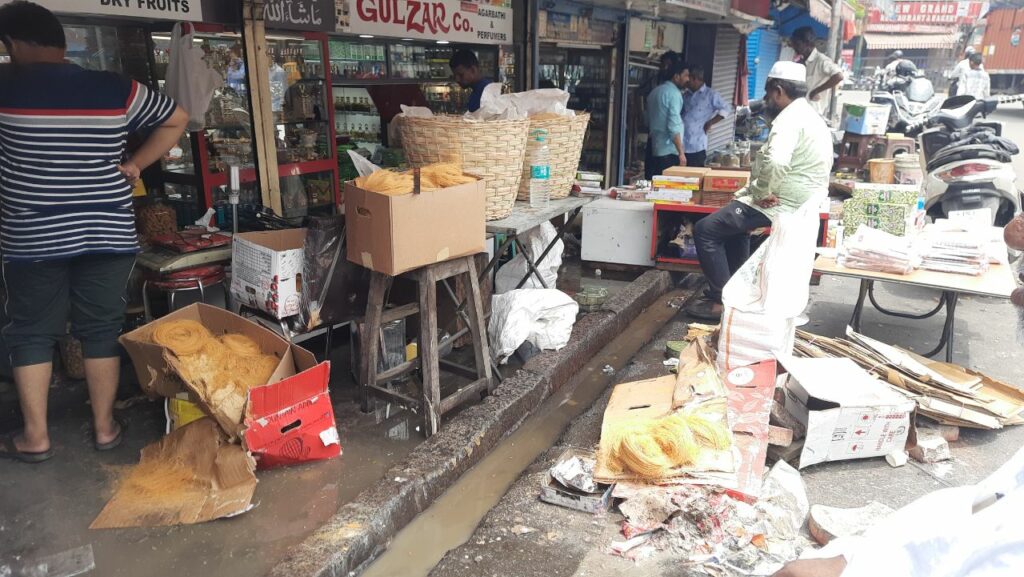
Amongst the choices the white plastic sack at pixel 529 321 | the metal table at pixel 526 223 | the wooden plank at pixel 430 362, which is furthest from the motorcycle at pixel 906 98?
the wooden plank at pixel 430 362

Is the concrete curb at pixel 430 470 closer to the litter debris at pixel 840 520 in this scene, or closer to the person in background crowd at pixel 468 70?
the litter debris at pixel 840 520

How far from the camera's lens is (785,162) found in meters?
4.76

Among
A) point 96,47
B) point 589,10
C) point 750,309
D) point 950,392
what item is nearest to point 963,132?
point 589,10

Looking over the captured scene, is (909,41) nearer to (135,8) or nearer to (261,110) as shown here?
(261,110)

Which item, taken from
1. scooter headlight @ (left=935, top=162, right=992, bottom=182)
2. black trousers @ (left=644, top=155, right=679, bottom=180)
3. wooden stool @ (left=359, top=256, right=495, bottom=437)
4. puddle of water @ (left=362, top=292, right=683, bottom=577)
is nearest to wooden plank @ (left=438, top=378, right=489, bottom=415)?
wooden stool @ (left=359, top=256, right=495, bottom=437)

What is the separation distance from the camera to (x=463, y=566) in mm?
2754

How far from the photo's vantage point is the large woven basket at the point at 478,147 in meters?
3.70

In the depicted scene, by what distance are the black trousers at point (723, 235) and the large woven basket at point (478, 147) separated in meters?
2.05

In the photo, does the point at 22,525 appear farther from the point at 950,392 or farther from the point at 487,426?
the point at 950,392

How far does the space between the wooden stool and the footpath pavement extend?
575mm

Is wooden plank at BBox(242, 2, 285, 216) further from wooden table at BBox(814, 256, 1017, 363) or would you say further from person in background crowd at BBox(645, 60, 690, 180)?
person in background crowd at BBox(645, 60, 690, 180)

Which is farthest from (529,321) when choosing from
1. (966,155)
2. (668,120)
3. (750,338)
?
(966,155)

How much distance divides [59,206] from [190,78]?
142cm

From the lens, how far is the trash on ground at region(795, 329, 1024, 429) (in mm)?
3809
